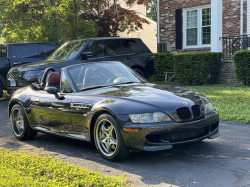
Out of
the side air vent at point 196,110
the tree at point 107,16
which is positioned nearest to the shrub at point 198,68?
the tree at point 107,16

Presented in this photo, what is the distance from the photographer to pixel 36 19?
16.1 m

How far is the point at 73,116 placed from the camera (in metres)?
5.67

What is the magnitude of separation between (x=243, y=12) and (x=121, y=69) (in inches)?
436

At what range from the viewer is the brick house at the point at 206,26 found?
15.1 meters

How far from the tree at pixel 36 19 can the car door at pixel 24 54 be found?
2.30 m

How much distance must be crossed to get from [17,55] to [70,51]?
314 centimetres

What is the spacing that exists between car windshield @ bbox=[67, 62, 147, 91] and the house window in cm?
1184

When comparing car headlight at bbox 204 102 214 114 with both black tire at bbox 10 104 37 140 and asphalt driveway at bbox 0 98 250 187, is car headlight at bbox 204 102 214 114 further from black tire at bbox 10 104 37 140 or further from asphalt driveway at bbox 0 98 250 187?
black tire at bbox 10 104 37 140

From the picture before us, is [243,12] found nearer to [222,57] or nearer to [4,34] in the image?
[222,57]

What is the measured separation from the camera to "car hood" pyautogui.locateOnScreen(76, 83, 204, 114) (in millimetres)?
4910

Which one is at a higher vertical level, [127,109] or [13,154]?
[127,109]

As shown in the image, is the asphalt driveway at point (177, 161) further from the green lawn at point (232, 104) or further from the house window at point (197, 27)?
the house window at point (197, 27)

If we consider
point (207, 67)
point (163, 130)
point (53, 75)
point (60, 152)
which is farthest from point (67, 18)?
point (163, 130)

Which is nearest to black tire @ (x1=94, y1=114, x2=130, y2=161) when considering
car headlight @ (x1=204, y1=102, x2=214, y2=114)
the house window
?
car headlight @ (x1=204, y1=102, x2=214, y2=114)
